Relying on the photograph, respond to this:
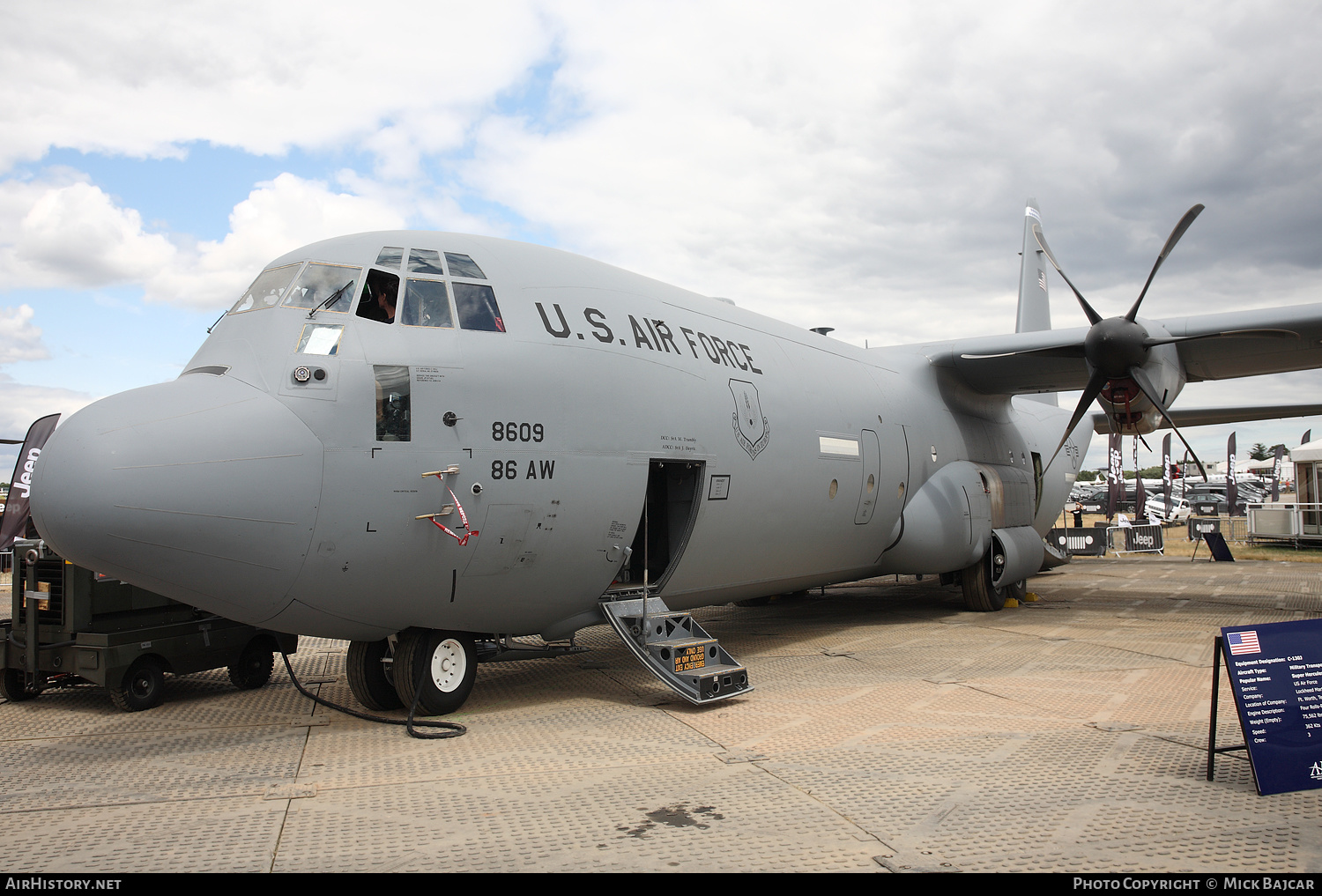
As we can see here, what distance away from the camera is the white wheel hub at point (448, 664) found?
732 cm

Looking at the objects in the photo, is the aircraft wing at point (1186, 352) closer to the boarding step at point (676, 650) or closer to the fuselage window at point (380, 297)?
the boarding step at point (676, 650)

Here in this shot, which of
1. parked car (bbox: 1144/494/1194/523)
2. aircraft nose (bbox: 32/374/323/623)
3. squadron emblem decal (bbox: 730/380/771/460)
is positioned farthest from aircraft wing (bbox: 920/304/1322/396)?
parked car (bbox: 1144/494/1194/523)

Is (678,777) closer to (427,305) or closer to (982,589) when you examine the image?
(427,305)

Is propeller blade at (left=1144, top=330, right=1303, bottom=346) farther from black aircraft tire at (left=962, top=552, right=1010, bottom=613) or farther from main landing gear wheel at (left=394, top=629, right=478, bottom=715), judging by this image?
main landing gear wheel at (left=394, top=629, right=478, bottom=715)

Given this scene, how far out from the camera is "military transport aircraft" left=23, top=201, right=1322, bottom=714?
5.99 meters

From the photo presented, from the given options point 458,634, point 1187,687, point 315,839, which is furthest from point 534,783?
point 1187,687

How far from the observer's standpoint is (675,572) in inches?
346

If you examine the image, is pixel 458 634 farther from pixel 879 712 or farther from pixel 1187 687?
pixel 1187 687

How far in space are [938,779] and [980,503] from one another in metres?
9.33

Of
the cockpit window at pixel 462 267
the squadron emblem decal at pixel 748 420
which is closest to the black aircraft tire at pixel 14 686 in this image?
the cockpit window at pixel 462 267

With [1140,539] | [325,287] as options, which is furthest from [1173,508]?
[325,287]

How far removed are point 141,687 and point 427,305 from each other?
15.2ft

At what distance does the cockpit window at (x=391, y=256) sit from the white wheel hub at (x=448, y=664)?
3161 mm

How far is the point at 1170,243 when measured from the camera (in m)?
11.9
